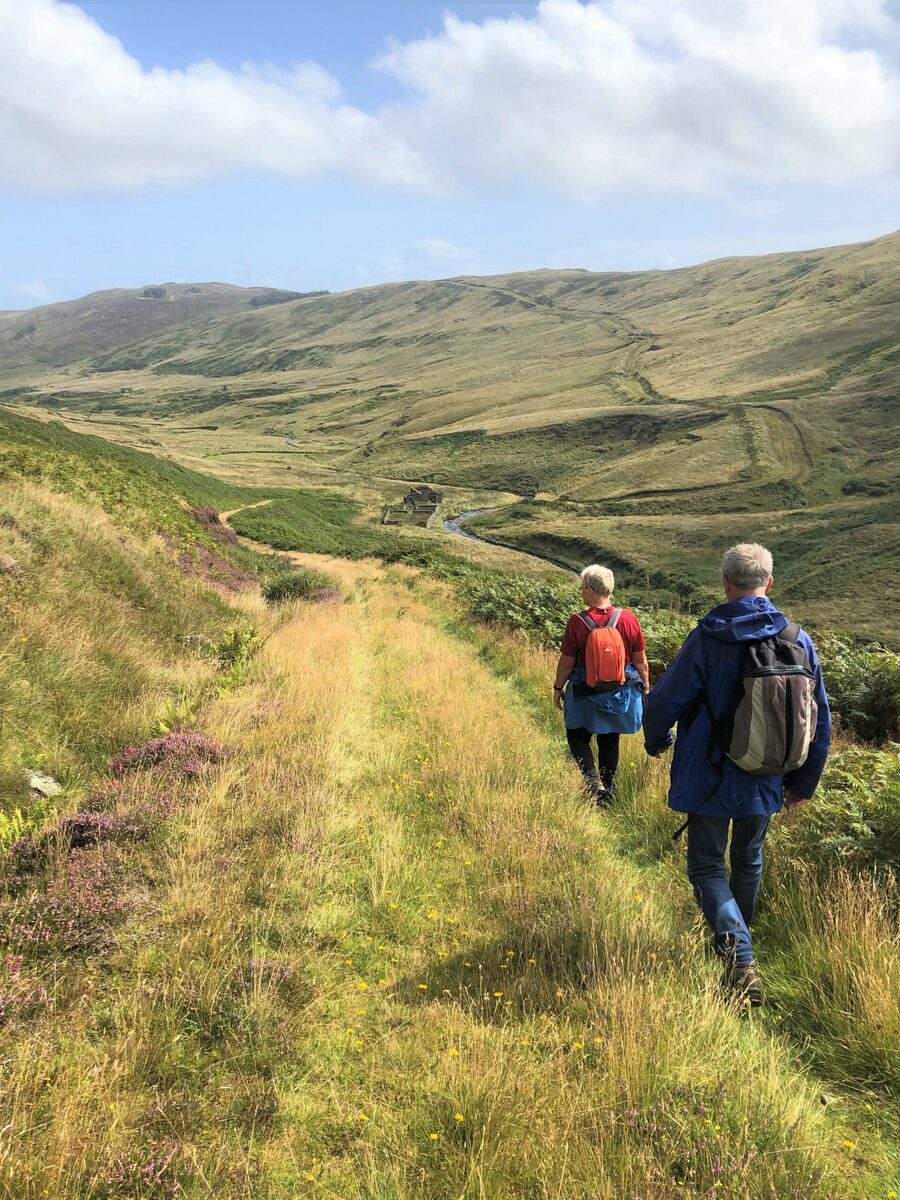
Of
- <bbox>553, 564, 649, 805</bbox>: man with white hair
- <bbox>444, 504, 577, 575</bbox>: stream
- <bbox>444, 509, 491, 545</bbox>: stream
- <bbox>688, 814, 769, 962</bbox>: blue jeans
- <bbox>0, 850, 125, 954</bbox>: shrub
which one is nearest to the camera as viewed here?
<bbox>0, 850, 125, 954</bbox>: shrub

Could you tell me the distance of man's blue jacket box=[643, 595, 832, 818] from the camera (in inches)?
132

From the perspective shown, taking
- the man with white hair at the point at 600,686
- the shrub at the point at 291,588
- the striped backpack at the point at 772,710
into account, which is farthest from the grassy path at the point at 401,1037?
the shrub at the point at 291,588

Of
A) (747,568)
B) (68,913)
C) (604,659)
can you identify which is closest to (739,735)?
(747,568)

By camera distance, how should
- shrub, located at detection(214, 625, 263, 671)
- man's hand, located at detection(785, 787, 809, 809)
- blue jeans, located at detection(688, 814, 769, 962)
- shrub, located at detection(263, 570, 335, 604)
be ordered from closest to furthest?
blue jeans, located at detection(688, 814, 769, 962) < man's hand, located at detection(785, 787, 809, 809) < shrub, located at detection(214, 625, 263, 671) < shrub, located at detection(263, 570, 335, 604)

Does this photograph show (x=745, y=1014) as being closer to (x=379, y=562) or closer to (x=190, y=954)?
(x=190, y=954)

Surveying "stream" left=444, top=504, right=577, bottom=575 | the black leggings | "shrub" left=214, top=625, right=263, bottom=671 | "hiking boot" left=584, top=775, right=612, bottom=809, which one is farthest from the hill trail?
"stream" left=444, top=504, right=577, bottom=575

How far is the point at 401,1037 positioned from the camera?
284 centimetres

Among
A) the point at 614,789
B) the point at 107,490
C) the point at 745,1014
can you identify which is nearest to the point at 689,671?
the point at 745,1014

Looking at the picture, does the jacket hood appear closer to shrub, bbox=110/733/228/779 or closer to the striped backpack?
the striped backpack

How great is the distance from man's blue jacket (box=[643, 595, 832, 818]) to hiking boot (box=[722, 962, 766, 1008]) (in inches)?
30.8

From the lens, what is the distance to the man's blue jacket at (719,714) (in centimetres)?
335

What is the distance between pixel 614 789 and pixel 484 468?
3993 inches

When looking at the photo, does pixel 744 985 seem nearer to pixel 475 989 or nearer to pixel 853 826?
pixel 475 989

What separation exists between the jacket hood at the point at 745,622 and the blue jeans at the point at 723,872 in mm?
1085
